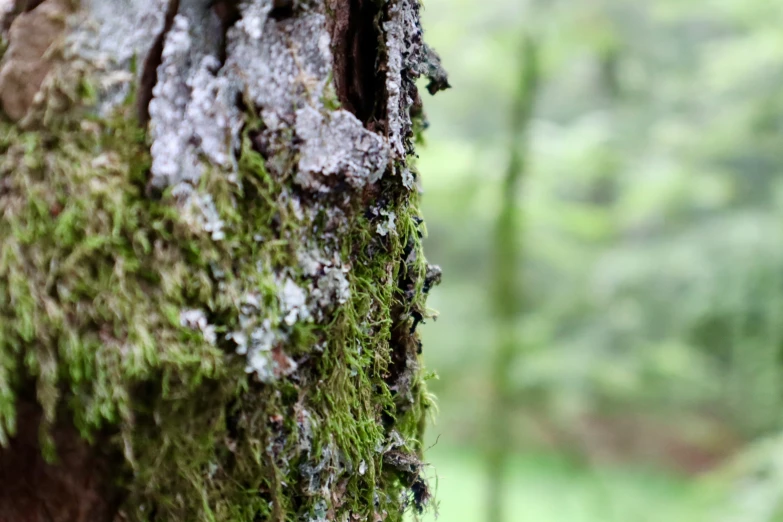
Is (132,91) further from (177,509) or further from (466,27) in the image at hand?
(466,27)

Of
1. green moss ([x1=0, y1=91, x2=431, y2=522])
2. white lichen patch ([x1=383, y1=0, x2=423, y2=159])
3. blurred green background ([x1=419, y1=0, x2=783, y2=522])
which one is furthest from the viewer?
blurred green background ([x1=419, y1=0, x2=783, y2=522])

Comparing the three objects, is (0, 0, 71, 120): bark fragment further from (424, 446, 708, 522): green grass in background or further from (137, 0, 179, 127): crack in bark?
(424, 446, 708, 522): green grass in background

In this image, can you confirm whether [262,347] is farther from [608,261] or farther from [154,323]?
[608,261]

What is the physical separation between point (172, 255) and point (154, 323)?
6cm

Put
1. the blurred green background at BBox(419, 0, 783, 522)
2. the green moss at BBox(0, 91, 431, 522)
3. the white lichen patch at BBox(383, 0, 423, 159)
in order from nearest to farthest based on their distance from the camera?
the green moss at BBox(0, 91, 431, 522) < the white lichen patch at BBox(383, 0, 423, 159) < the blurred green background at BBox(419, 0, 783, 522)

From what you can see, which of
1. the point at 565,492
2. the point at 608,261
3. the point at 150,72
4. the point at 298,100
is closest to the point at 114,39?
the point at 150,72

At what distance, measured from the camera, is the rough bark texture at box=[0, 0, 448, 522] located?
0.45 m

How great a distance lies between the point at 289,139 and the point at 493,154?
10.2ft

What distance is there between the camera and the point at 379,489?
0.66 meters

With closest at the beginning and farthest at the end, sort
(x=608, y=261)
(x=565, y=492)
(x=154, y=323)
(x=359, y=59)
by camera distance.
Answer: (x=154, y=323) < (x=359, y=59) < (x=608, y=261) < (x=565, y=492)

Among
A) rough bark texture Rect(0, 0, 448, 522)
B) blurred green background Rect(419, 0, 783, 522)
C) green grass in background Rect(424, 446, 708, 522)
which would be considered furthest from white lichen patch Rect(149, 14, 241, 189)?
green grass in background Rect(424, 446, 708, 522)

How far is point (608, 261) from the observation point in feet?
16.2

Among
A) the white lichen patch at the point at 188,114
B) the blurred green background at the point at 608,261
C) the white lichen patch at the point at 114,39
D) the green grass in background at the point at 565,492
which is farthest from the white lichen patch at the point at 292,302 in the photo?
the green grass in background at the point at 565,492

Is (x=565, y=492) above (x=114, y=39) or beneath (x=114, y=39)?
above
